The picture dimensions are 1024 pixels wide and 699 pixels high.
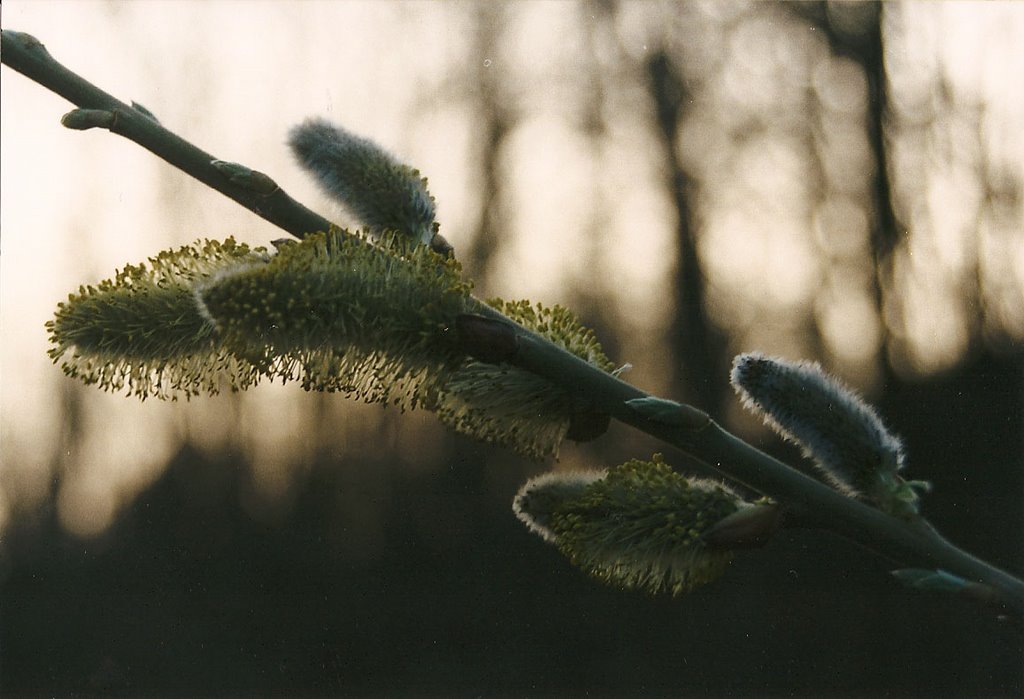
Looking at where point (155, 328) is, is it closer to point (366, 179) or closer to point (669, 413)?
point (366, 179)

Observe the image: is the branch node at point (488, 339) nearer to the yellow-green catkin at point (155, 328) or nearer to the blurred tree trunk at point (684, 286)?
the yellow-green catkin at point (155, 328)

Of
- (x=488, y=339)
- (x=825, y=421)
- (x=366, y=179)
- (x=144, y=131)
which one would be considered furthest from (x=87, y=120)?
(x=825, y=421)

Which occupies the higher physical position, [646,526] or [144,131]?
[144,131]

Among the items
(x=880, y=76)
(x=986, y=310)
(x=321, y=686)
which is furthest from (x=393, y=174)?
(x=880, y=76)

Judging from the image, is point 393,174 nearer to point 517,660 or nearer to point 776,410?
point 776,410

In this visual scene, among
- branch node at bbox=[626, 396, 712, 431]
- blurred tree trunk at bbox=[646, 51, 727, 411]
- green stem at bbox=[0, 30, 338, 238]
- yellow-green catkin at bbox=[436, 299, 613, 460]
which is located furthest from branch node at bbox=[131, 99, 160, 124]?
blurred tree trunk at bbox=[646, 51, 727, 411]

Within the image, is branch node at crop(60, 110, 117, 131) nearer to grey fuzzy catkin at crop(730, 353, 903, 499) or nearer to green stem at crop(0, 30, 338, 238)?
green stem at crop(0, 30, 338, 238)

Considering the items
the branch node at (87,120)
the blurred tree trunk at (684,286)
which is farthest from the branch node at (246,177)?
the blurred tree trunk at (684,286)
